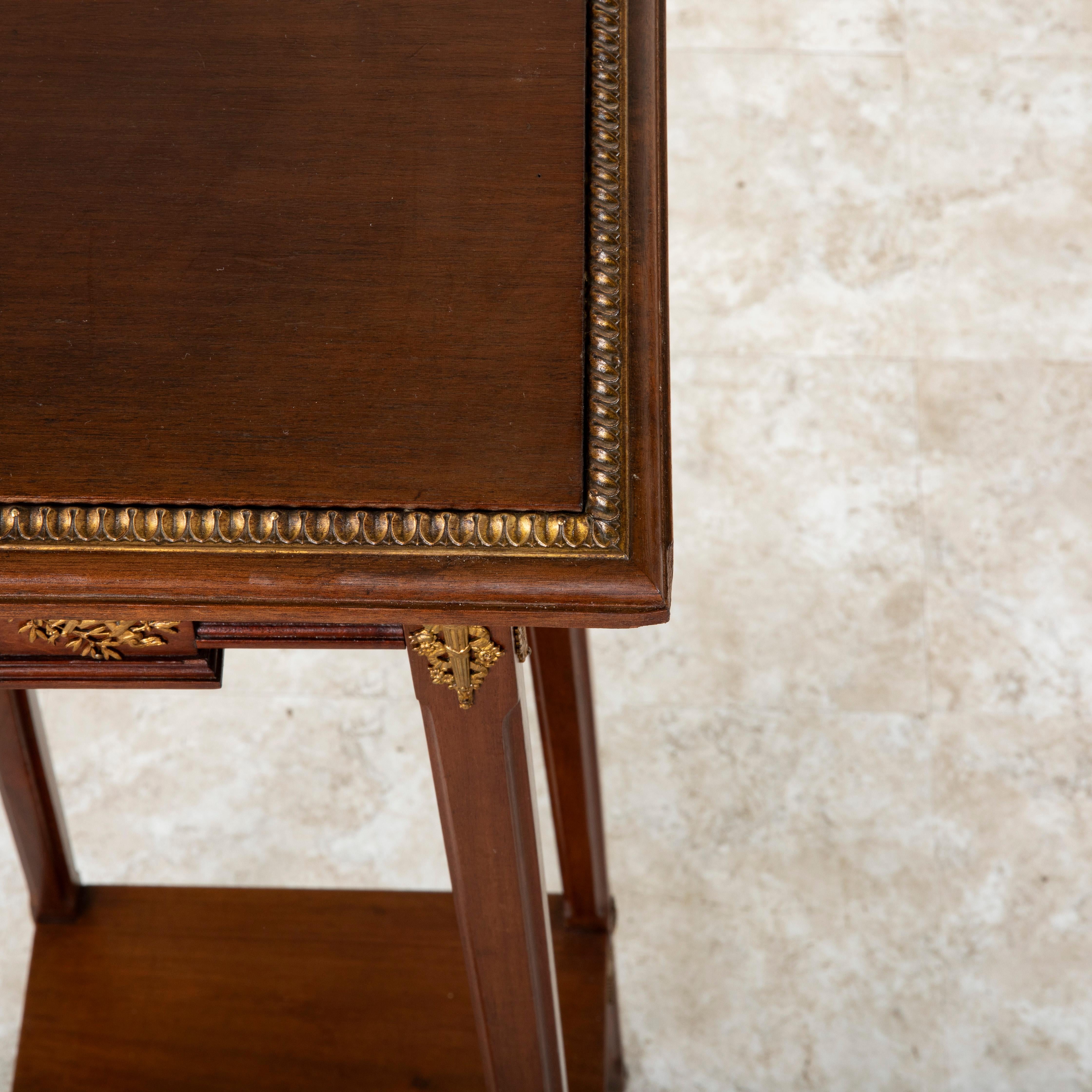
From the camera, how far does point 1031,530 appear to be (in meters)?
1.63

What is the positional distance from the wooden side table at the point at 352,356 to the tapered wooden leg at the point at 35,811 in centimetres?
46

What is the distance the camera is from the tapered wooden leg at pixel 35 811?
118 centimetres

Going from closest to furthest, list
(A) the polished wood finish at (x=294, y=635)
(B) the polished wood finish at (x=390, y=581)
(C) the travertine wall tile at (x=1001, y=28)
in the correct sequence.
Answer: (B) the polished wood finish at (x=390, y=581) < (A) the polished wood finish at (x=294, y=635) < (C) the travertine wall tile at (x=1001, y=28)

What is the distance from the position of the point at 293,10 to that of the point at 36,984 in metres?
1.00

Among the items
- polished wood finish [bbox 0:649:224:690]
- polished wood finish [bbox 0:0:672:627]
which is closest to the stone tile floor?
polished wood finish [bbox 0:649:224:690]

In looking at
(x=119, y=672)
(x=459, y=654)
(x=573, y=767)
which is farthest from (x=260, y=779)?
(x=459, y=654)

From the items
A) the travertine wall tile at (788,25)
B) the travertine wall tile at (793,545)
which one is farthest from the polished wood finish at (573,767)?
the travertine wall tile at (788,25)

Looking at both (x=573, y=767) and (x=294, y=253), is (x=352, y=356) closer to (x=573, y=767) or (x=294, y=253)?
(x=294, y=253)

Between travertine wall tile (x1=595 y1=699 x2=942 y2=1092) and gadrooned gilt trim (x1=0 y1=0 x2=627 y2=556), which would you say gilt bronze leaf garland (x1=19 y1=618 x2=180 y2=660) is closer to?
gadrooned gilt trim (x1=0 y1=0 x2=627 y2=556)

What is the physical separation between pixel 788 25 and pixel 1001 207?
1.45 ft

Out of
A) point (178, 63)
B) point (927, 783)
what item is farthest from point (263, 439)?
point (927, 783)

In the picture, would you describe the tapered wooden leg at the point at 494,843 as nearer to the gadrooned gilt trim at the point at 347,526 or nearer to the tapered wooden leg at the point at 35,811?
the gadrooned gilt trim at the point at 347,526

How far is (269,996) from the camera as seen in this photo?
4.26 ft

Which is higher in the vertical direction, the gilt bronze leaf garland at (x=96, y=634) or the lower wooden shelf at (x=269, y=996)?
the gilt bronze leaf garland at (x=96, y=634)
